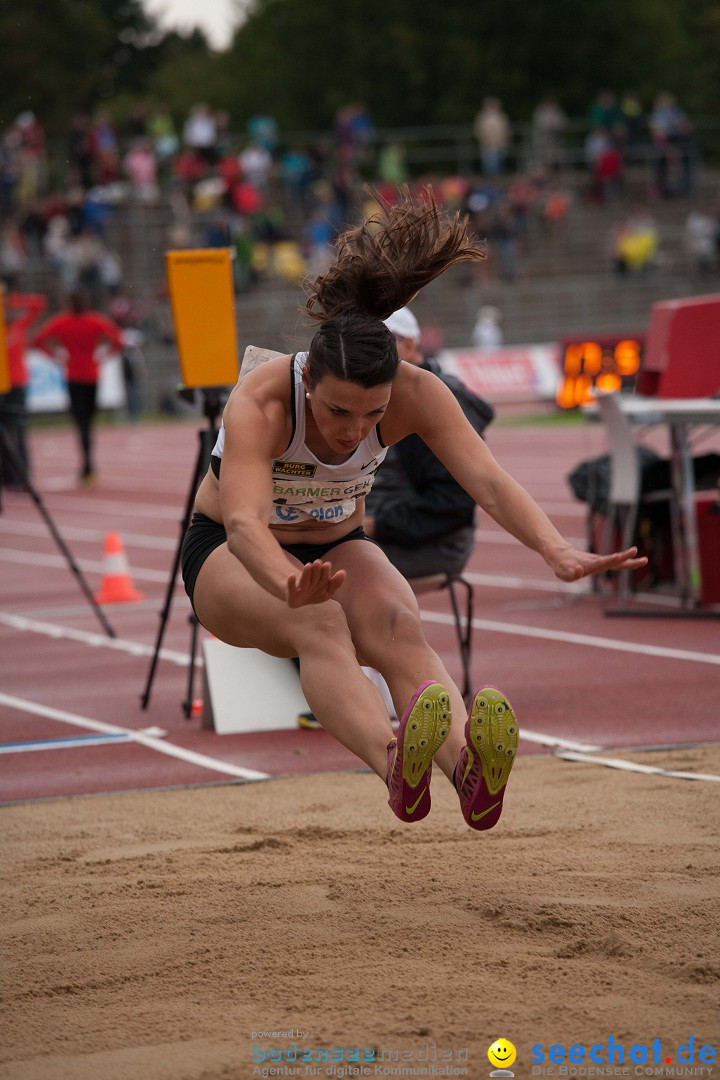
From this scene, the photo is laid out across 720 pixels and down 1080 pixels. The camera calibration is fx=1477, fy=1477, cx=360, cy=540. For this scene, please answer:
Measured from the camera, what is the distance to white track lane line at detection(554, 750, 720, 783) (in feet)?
18.2

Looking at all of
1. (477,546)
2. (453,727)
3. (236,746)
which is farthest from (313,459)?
(477,546)

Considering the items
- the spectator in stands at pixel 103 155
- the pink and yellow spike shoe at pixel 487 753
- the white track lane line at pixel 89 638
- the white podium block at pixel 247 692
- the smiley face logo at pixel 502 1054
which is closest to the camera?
the smiley face logo at pixel 502 1054

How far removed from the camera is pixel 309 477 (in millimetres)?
4219

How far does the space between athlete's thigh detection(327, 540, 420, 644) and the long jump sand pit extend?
786mm

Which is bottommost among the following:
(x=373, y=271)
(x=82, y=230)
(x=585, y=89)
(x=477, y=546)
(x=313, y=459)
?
(x=477, y=546)

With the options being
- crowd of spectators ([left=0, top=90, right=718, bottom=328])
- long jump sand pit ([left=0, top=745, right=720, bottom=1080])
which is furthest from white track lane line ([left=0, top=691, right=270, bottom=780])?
crowd of spectators ([left=0, top=90, right=718, bottom=328])

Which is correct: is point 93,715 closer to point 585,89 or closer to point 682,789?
point 682,789

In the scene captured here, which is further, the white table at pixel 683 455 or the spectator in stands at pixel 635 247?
the spectator in stands at pixel 635 247

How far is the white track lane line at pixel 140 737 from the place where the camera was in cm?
608

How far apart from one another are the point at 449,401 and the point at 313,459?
443mm

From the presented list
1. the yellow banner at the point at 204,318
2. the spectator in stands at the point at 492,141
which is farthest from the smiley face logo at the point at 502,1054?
the spectator in stands at the point at 492,141

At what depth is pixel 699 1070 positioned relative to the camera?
292 centimetres

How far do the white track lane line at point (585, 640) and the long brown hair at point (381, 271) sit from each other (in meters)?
4.08

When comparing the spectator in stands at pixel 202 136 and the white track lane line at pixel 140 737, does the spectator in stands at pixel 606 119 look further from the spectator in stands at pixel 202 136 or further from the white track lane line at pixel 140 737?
the white track lane line at pixel 140 737
